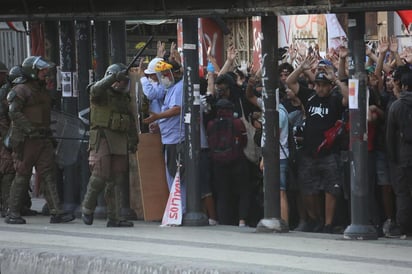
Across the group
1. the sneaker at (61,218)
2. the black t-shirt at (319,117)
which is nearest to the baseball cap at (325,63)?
the black t-shirt at (319,117)

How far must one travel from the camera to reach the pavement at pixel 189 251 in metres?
9.94

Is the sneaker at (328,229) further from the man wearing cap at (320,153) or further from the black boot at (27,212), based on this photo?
the black boot at (27,212)

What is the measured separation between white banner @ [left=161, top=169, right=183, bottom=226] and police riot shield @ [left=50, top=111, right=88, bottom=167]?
1607mm

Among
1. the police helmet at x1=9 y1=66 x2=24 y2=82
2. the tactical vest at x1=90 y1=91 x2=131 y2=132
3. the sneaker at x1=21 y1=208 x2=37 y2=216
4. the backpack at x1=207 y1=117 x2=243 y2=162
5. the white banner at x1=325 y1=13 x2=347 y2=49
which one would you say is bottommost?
the sneaker at x1=21 y1=208 x2=37 y2=216

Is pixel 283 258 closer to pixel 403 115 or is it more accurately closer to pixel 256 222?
pixel 403 115

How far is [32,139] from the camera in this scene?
1333 cm

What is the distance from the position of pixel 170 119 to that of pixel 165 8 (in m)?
1.33

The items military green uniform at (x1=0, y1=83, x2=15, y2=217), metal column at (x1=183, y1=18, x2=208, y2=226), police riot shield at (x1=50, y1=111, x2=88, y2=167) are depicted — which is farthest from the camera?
police riot shield at (x1=50, y1=111, x2=88, y2=167)

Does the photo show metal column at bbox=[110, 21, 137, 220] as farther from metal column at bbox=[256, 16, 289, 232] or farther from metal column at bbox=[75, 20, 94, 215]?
metal column at bbox=[256, 16, 289, 232]

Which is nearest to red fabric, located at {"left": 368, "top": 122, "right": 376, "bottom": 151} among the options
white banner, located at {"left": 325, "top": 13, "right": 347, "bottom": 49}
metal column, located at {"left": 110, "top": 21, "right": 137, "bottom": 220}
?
white banner, located at {"left": 325, "top": 13, "right": 347, "bottom": 49}

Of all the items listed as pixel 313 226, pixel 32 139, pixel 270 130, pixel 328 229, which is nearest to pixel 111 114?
pixel 32 139

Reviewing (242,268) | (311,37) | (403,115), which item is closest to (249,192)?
(403,115)

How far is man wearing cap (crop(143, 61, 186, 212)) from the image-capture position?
13250 mm

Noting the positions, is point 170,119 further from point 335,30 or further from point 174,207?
point 335,30
